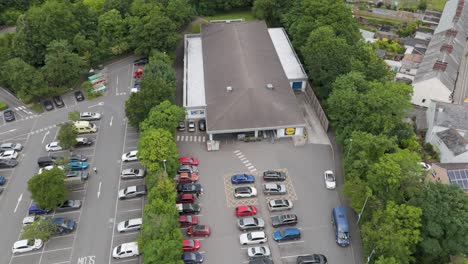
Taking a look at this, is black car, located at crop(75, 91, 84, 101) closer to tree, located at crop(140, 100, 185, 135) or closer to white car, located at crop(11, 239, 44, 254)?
tree, located at crop(140, 100, 185, 135)

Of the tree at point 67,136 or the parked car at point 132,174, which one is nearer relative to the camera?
the parked car at point 132,174

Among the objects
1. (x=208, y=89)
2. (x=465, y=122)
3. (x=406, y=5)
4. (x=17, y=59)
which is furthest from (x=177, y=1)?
(x=406, y=5)

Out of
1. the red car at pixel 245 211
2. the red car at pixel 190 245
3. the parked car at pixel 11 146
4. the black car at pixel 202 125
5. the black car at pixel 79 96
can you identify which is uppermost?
the black car at pixel 79 96

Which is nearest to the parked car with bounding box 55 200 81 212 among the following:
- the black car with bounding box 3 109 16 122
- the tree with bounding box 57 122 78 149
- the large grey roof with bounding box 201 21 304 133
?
the tree with bounding box 57 122 78 149

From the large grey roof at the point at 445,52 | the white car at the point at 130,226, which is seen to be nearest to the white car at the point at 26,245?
the white car at the point at 130,226

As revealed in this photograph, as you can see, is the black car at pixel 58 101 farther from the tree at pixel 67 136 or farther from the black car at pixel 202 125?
the black car at pixel 202 125

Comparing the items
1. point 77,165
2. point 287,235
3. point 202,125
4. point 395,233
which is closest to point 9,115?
point 77,165

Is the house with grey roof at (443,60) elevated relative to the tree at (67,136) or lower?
elevated
